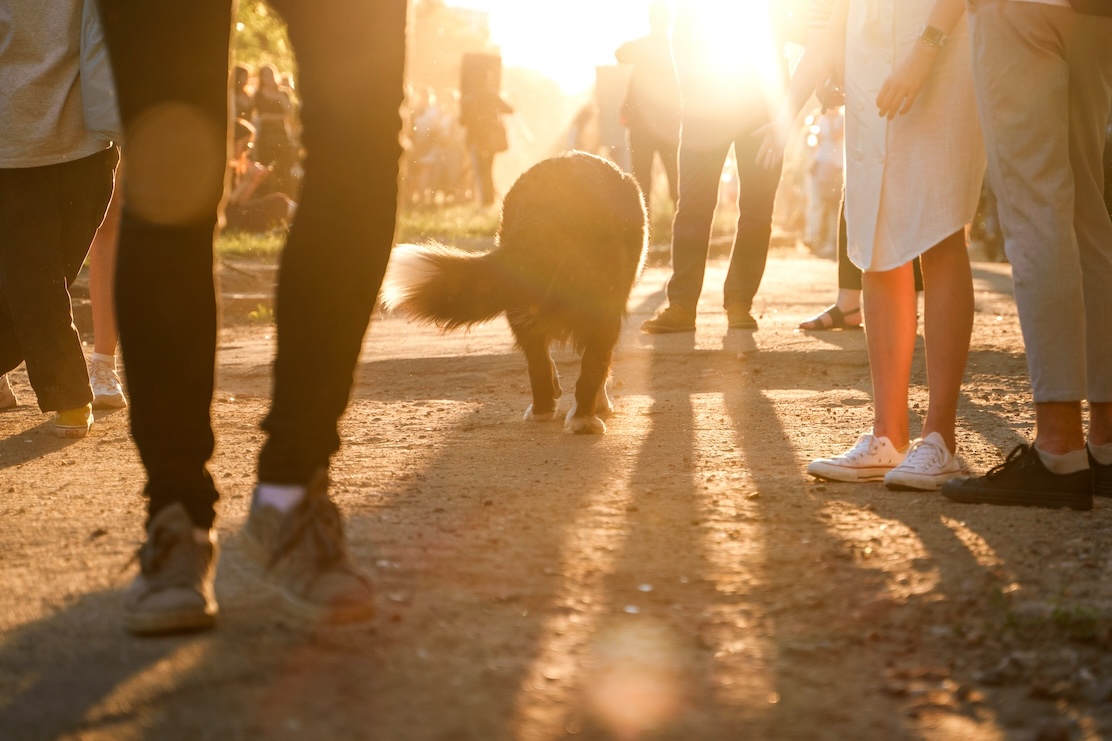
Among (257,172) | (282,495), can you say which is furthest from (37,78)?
(257,172)

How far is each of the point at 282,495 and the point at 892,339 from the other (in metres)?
2.00

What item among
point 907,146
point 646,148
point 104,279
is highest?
point 646,148

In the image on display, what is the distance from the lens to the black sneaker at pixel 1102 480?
3.47m

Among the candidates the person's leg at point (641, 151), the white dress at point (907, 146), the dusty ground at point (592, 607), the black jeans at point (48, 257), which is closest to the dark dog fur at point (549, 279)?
the dusty ground at point (592, 607)

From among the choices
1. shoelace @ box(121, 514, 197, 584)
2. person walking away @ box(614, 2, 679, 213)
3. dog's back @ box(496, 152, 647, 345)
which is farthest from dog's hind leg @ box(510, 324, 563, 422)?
person walking away @ box(614, 2, 679, 213)

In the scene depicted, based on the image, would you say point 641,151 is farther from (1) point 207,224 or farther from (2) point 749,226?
(1) point 207,224

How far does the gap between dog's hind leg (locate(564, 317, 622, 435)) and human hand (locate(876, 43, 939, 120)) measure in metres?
1.65

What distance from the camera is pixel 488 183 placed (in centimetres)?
2348

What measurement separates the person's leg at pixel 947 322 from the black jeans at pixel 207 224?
1.78m

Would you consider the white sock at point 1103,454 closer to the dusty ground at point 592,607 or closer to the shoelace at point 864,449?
the dusty ground at point 592,607

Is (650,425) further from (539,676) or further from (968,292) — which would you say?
(539,676)

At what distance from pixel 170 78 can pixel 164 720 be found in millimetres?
1142

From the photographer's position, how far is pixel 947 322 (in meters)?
3.62

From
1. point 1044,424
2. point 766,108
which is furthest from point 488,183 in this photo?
point 1044,424
